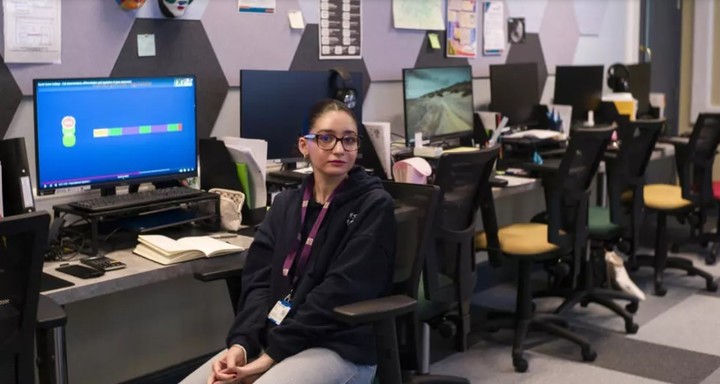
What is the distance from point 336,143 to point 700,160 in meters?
3.17

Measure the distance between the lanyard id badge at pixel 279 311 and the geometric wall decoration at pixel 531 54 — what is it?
10.4 ft

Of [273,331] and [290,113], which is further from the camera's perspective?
[290,113]

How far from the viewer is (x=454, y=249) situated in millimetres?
3117

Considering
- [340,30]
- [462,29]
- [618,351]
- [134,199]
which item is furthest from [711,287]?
[134,199]

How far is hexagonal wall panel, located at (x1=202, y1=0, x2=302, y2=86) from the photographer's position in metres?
3.46

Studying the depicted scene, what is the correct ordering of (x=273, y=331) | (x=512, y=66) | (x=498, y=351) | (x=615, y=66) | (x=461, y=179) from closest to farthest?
(x=273, y=331)
(x=461, y=179)
(x=498, y=351)
(x=512, y=66)
(x=615, y=66)

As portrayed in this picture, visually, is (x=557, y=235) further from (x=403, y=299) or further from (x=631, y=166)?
(x=403, y=299)

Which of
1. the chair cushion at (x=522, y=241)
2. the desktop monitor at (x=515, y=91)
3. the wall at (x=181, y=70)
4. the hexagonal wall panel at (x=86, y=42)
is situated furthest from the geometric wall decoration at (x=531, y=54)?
the hexagonal wall panel at (x=86, y=42)

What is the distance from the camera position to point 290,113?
11.2 feet

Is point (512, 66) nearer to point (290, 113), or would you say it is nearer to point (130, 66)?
point (290, 113)

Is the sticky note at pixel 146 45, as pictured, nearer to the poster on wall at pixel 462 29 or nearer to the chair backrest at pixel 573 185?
the chair backrest at pixel 573 185

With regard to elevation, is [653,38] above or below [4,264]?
above

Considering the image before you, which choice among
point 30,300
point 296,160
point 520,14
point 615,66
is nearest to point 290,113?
point 296,160

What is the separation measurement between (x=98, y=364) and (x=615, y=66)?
12.8 ft
